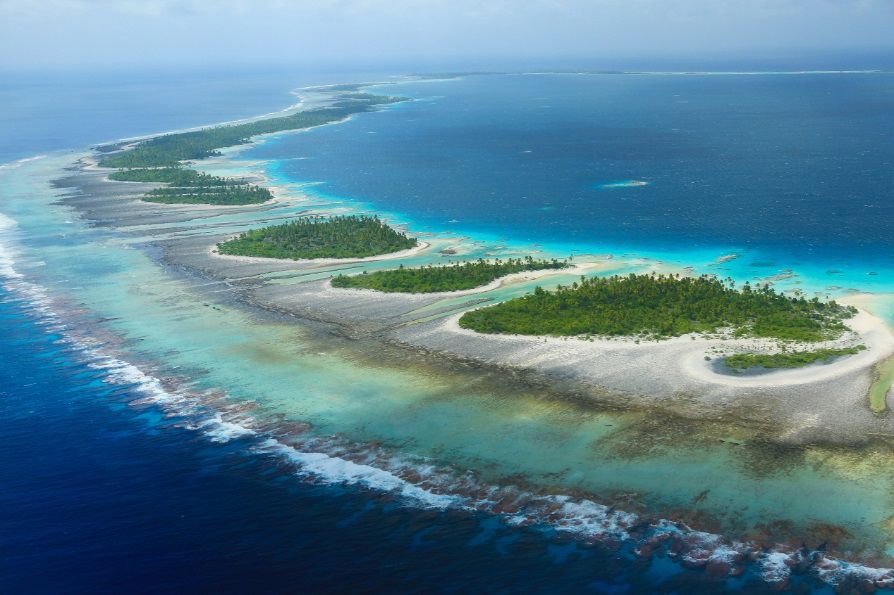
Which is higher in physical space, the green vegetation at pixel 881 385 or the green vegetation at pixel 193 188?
the green vegetation at pixel 193 188

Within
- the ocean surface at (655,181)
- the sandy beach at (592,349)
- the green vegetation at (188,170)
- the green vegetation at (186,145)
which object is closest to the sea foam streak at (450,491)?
the sandy beach at (592,349)

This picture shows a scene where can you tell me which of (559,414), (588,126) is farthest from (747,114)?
(559,414)

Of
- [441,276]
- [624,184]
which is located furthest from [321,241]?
[624,184]

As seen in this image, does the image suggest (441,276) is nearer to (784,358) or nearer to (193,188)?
(784,358)

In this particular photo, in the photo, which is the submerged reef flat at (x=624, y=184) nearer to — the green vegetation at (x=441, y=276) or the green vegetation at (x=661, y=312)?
the green vegetation at (x=441, y=276)

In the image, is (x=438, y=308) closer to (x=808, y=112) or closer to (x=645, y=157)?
(x=645, y=157)

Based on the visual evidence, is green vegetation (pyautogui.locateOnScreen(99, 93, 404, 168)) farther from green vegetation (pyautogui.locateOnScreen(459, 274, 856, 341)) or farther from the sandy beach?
green vegetation (pyautogui.locateOnScreen(459, 274, 856, 341))
